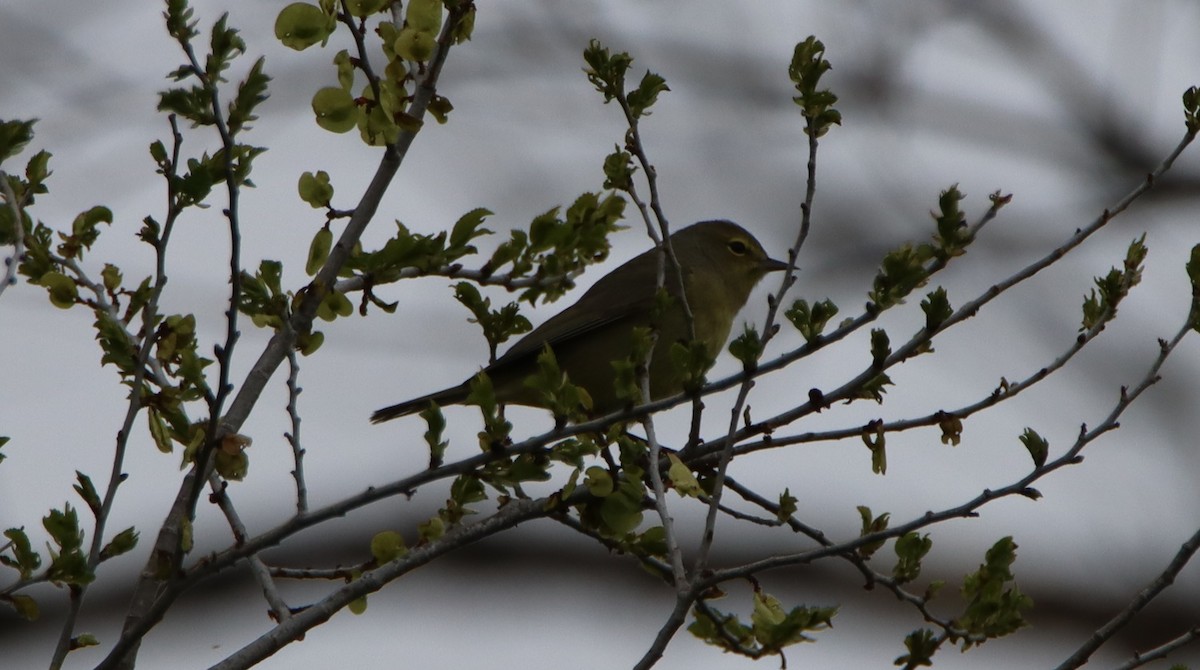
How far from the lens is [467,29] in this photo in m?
3.25

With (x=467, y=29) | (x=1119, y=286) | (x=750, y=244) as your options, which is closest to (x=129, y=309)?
(x=467, y=29)

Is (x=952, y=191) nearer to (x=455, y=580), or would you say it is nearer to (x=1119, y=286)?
(x=1119, y=286)

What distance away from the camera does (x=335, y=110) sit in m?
3.12

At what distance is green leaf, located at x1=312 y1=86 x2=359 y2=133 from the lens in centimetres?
311

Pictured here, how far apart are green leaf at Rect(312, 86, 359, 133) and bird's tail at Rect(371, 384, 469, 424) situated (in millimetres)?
3109

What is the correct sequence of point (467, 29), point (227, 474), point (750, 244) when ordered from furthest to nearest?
point (750, 244) → point (467, 29) → point (227, 474)

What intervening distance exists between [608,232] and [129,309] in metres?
1.23

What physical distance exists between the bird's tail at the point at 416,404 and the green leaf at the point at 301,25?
315cm

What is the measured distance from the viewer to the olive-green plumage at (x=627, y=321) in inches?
258

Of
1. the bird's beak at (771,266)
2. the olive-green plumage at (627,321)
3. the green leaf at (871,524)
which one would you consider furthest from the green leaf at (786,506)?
the bird's beak at (771,266)

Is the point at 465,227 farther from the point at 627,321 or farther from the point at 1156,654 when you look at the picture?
the point at 627,321

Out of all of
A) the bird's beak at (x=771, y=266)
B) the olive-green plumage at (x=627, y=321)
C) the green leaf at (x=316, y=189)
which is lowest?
the green leaf at (x=316, y=189)

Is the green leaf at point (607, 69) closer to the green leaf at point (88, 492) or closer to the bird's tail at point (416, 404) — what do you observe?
the green leaf at point (88, 492)

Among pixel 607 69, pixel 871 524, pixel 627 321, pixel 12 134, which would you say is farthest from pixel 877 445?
pixel 627 321
